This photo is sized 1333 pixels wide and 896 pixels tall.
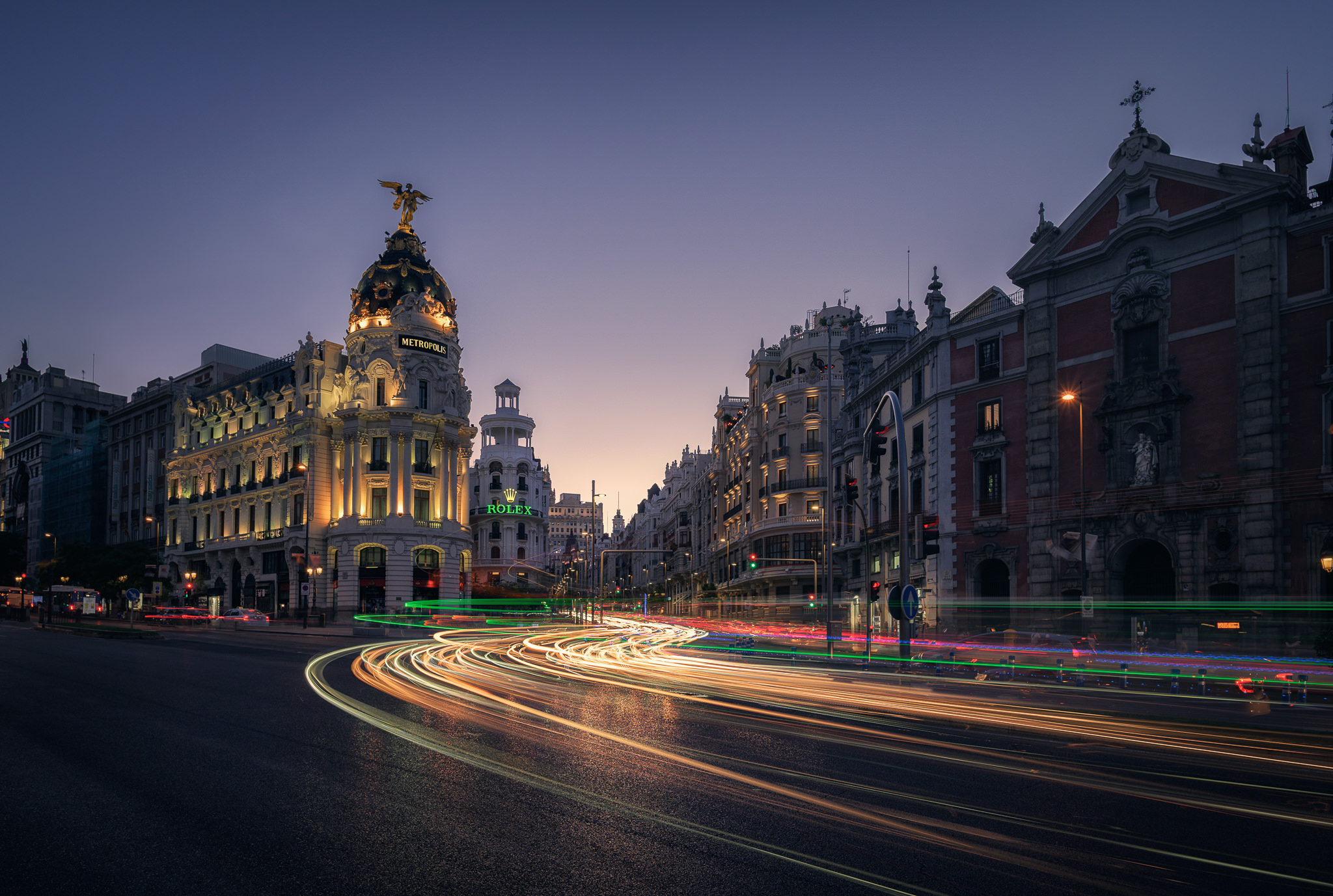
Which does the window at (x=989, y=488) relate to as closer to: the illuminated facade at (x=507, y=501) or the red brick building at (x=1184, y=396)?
the red brick building at (x=1184, y=396)

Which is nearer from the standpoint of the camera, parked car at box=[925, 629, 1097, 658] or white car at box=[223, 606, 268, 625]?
parked car at box=[925, 629, 1097, 658]

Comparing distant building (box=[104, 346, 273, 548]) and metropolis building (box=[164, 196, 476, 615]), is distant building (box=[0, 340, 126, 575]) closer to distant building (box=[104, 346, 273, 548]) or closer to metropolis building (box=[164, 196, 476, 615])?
distant building (box=[104, 346, 273, 548])

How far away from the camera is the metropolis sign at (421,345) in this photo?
229ft

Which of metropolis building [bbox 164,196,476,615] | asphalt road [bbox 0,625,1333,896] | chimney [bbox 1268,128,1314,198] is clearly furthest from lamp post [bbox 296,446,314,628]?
chimney [bbox 1268,128,1314,198]

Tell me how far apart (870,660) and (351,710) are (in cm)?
1753

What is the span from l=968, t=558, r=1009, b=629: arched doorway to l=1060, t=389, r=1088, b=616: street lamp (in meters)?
4.04

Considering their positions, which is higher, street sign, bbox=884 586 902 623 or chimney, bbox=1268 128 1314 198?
chimney, bbox=1268 128 1314 198

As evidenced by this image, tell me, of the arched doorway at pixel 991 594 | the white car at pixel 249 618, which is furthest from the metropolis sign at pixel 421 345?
the arched doorway at pixel 991 594

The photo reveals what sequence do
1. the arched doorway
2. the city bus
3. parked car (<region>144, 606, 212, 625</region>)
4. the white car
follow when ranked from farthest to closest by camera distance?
→ the city bus, parked car (<region>144, 606, 212, 625</region>), the white car, the arched doorway

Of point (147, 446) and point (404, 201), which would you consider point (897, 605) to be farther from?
point (147, 446)

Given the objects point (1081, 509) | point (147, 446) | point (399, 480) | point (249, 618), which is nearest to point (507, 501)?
point (147, 446)

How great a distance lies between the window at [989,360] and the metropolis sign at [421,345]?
4358cm

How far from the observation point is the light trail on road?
736cm

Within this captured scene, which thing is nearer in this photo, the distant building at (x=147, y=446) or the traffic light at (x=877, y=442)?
the traffic light at (x=877, y=442)
